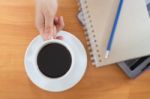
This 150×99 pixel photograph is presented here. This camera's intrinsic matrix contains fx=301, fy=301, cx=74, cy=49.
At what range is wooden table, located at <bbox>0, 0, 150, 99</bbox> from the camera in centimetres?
75

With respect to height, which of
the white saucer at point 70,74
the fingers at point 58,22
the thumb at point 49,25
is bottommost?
the white saucer at point 70,74

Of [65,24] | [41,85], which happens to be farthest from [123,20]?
[41,85]

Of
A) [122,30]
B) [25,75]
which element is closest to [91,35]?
[122,30]

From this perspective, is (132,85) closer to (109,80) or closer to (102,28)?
(109,80)

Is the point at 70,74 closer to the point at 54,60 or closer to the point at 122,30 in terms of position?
the point at 54,60

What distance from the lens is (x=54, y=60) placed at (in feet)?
2.28

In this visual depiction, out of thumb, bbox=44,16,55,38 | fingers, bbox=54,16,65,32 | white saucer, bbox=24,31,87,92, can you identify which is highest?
thumb, bbox=44,16,55,38

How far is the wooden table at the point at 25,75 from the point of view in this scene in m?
0.75

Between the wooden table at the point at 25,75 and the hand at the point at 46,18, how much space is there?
0.15 ft

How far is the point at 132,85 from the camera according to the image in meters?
0.77

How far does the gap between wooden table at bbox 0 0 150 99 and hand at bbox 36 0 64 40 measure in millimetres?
46

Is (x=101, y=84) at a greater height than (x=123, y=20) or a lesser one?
lesser

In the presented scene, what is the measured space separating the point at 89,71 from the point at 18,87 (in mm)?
182

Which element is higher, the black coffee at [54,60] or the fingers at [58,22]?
the fingers at [58,22]
